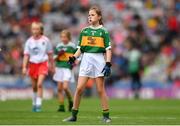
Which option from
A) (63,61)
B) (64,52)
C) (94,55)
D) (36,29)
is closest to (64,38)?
(64,52)

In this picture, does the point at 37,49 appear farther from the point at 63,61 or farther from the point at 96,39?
the point at 96,39

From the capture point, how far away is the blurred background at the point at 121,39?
35.4 meters

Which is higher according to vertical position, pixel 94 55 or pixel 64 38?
pixel 64 38

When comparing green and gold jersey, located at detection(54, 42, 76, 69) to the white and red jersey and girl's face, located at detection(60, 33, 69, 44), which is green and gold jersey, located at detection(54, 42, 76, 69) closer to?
girl's face, located at detection(60, 33, 69, 44)

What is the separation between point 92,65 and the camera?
54.3ft

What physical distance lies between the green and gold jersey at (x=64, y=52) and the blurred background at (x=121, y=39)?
33.9ft

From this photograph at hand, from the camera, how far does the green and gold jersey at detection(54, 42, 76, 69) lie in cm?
2269

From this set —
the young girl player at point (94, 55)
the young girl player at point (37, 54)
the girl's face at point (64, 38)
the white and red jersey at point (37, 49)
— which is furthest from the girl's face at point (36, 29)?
the young girl player at point (94, 55)

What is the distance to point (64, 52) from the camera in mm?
22781

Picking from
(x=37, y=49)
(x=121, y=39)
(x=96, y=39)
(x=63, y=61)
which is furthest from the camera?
(x=121, y=39)

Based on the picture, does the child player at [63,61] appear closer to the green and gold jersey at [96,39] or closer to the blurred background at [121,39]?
the green and gold jersey at [96,39]

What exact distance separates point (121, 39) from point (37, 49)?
16700 millimetres

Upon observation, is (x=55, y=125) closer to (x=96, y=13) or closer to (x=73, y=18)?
(x=96, y=13)

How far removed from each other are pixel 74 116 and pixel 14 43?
21.2m
